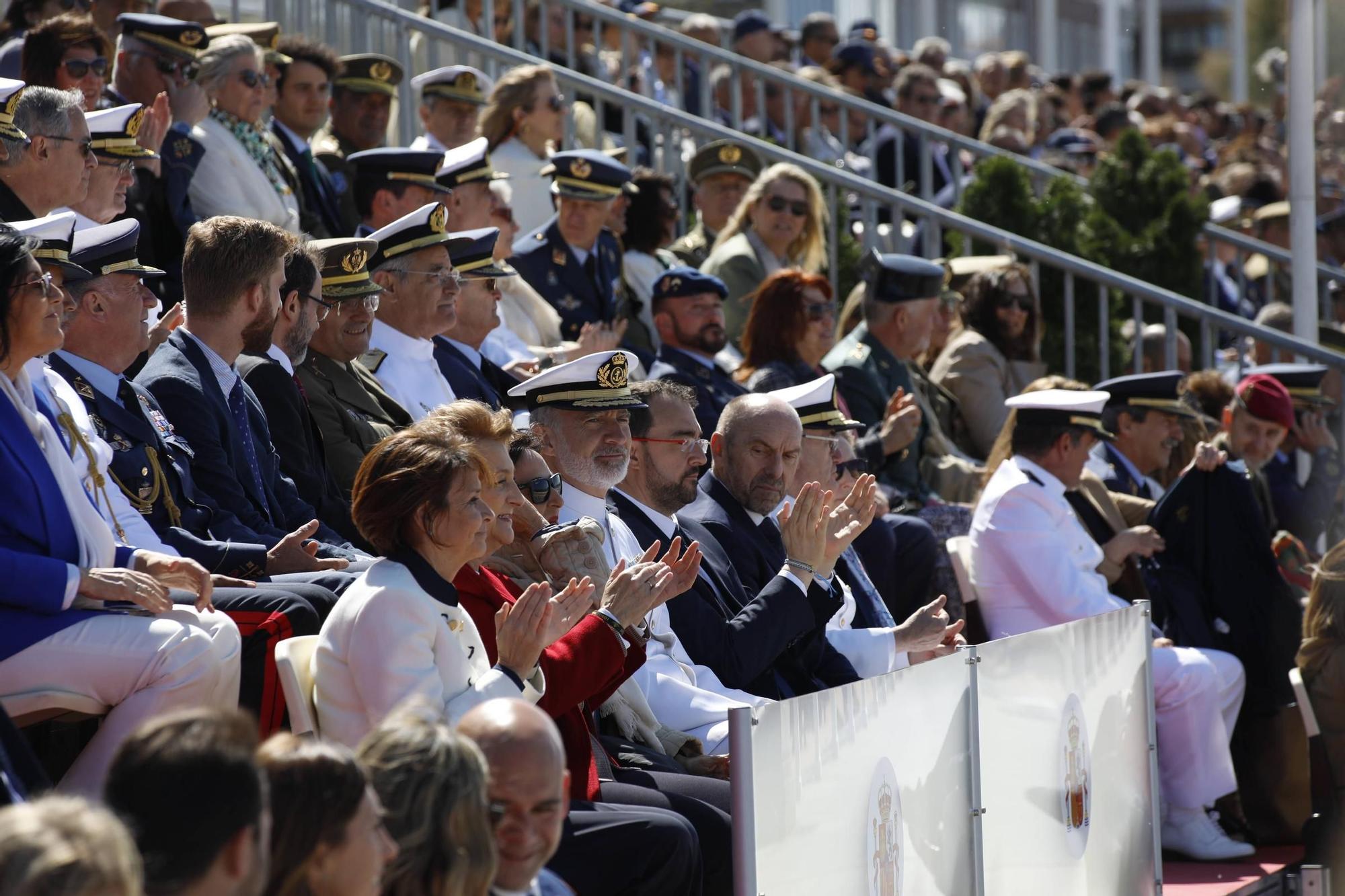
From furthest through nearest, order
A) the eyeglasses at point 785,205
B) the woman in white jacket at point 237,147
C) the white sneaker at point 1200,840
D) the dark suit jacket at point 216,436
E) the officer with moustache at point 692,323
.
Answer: the eyeglasses at point 785,205 < the officer with moustache at point 692,323 < the woman in white jacket at point 237,147 < the white sneaker at point 1200,840 < the dark suit jacket at point 216,436

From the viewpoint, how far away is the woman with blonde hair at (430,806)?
9.13 ft

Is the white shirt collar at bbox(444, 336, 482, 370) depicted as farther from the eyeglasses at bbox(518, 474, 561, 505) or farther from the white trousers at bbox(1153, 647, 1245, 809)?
the white trousers at bbox(1153, 647, 1245, 809)

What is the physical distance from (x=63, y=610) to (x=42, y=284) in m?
0.68

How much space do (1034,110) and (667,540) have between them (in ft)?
32.1

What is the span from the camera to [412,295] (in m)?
5.99

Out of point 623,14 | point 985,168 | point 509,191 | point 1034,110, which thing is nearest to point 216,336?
point 509,191

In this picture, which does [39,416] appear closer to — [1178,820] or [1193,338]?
[1178,820]

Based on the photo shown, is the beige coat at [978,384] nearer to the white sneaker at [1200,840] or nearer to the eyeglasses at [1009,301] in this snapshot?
the eyeglasses at [1009,301]

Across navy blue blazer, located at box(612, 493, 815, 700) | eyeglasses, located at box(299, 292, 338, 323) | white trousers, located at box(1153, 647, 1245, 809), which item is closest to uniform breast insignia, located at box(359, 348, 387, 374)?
eyeglasses, located at box(299, 292, 338, 323)

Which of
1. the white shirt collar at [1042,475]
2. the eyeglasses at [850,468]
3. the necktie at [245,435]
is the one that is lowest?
the white shirt collar at [1042,475]

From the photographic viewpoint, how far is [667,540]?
5.44 m

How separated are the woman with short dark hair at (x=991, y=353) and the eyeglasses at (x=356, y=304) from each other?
3.82 meters

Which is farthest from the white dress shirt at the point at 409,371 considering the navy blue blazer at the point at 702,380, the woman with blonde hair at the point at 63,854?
the woman with blonde hair at the point at 63,854

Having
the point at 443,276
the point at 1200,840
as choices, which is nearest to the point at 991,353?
the point at 1200,840
